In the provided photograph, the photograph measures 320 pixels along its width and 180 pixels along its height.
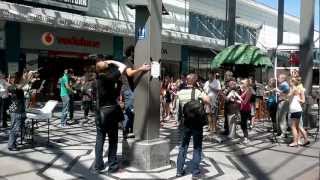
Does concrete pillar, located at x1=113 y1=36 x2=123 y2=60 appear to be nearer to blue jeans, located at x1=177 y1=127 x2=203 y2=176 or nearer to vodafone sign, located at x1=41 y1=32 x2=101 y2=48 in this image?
vodafone sign, located at x1=41 y1=32 x2=101 y2=48

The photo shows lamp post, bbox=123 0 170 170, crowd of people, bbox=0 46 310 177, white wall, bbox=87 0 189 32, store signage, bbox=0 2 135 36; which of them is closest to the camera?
crowd of people, bbox=0 46 310 177

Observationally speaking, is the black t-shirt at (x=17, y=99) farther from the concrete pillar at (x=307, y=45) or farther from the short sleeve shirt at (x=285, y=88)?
the concrete pillar at (x=307, y=45)

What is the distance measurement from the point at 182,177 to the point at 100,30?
49.9 feet

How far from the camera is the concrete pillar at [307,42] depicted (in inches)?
608

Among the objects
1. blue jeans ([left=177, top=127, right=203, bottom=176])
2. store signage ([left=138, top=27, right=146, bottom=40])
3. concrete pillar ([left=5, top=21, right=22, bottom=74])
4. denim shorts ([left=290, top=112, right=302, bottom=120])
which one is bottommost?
blue jeans ([left=177, top=127, right=203, bottom=176])

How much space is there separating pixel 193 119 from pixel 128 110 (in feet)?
9.85

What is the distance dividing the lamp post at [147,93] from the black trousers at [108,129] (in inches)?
18.5

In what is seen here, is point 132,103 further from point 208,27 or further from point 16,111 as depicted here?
point 208,27

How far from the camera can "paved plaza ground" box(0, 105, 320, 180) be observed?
8188mm

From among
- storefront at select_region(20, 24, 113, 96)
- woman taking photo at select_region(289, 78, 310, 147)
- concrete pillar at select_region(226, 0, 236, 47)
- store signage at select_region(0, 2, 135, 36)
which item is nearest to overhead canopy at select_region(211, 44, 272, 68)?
concrete pillar at select_region(226, 0, 236, 47)

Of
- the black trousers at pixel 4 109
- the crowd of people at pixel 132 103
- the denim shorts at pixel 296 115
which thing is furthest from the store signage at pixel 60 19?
the denim shorts at pixel 296 115

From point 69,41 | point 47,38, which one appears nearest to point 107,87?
point 47,38

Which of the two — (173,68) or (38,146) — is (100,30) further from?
(38,146)

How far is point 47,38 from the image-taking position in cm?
2256
